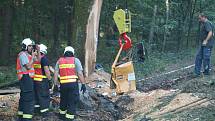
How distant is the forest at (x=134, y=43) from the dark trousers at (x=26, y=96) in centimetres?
179

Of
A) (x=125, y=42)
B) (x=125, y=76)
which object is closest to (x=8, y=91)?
(x=125, y=76)

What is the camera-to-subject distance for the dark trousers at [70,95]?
10477 millimetres

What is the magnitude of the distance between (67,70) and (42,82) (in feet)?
2.76

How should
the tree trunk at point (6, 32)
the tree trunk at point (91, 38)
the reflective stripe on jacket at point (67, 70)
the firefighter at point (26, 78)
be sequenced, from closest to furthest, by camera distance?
the firefighter at point (26, 78) → the reflective stripe on jacket at point (67, 70) → the tree trunk at point (91, 38) → the tree trunk at point (6, 32)

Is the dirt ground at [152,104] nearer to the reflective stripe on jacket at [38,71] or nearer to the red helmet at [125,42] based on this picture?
the reflective stripe on jacket at [38,71]

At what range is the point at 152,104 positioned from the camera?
38.6ft

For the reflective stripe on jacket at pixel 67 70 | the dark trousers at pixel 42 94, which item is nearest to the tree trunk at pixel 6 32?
the dark trousers at pixel 42 94

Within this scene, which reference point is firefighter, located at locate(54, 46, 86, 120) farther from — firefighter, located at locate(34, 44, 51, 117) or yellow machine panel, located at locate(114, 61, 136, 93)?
yellow machine panel, located at locate(114, 61, 136, 93)

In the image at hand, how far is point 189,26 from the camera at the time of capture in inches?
1122

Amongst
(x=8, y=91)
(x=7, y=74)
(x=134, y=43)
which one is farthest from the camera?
(x=134, y=43)

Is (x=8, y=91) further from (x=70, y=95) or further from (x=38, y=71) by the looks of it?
(x=70, y=95)

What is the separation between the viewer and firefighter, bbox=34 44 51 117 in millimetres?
10719

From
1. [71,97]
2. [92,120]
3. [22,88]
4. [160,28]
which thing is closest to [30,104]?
[22,88]

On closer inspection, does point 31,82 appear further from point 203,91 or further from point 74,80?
point 203,91
